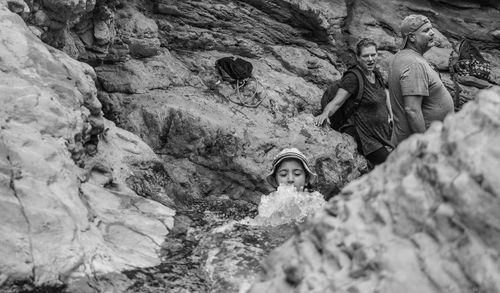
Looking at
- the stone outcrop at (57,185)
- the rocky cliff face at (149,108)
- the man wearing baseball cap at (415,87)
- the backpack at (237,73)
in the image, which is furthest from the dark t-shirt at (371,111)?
the stone outcrop at (57,185)

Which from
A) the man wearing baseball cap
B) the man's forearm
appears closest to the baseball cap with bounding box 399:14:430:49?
the man wearing baseball cap

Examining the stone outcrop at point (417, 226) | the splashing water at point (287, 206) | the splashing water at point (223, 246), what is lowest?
the splashing water at point (287, 206)

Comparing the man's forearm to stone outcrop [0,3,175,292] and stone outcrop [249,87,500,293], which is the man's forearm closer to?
stone outcrop [0,3,175,292]

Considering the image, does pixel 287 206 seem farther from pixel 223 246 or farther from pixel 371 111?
pixel 371 111

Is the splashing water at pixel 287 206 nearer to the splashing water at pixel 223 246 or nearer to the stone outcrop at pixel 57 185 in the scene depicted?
the splashing water at pixel 223 246

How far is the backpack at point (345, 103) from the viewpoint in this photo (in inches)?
311

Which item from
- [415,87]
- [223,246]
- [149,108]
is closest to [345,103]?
[149,108]

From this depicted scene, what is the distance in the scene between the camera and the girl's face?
19.2 ft

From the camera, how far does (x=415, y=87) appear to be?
18.0ft

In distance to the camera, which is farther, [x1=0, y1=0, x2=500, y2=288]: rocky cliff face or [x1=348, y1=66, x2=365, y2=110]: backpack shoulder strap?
[x1=348, y1=66, x2=365, y2=110]: backpack shoulder strap

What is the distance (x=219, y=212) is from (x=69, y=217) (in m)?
2.35

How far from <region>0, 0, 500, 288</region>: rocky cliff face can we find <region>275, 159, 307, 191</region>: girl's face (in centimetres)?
103

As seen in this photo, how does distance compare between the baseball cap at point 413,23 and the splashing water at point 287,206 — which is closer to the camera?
the splashing water at point 287,206

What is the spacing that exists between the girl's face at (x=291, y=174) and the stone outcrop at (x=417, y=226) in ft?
10.5
